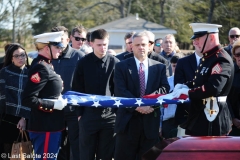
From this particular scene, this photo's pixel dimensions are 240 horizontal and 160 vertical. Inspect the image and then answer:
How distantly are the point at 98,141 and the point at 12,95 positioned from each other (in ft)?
4.56

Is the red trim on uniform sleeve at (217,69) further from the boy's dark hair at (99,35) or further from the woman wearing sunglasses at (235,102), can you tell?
the boy's dark hair at (99,35)

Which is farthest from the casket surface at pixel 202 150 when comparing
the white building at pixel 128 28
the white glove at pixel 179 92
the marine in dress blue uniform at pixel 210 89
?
the white building at pixel 128 28

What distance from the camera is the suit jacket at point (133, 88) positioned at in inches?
222

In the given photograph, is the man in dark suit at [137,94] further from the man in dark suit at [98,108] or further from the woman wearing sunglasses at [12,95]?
the woman wearing sunglasses at [12,95]

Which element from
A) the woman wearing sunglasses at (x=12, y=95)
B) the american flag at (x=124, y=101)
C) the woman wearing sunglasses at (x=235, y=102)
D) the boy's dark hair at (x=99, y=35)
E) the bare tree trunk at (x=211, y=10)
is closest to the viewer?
the american flag at (x=124, y=101)

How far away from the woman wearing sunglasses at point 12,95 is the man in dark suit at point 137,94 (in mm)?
1495

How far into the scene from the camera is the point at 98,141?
6.23m

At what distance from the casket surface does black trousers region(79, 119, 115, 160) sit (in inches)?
122

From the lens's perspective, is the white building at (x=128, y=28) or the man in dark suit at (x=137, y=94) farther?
the white building at (x=128, y=28)

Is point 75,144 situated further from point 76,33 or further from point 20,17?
point 20,17

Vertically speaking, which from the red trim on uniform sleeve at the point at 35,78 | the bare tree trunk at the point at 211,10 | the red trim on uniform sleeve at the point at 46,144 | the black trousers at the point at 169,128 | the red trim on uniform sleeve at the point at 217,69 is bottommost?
the black trousers at the point at 169,128

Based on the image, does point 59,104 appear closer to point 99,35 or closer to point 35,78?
point 35,78

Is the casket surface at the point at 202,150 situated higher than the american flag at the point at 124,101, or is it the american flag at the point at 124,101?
the casket surface at the point at 202,150

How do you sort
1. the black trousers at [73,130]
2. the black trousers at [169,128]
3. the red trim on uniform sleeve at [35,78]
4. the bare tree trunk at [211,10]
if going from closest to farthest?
the red trim on uniform sleeve at [35,78]
the black trousers at [73,130]
the black trousers at [169,128]
the bare tree trunk at [211,10]
